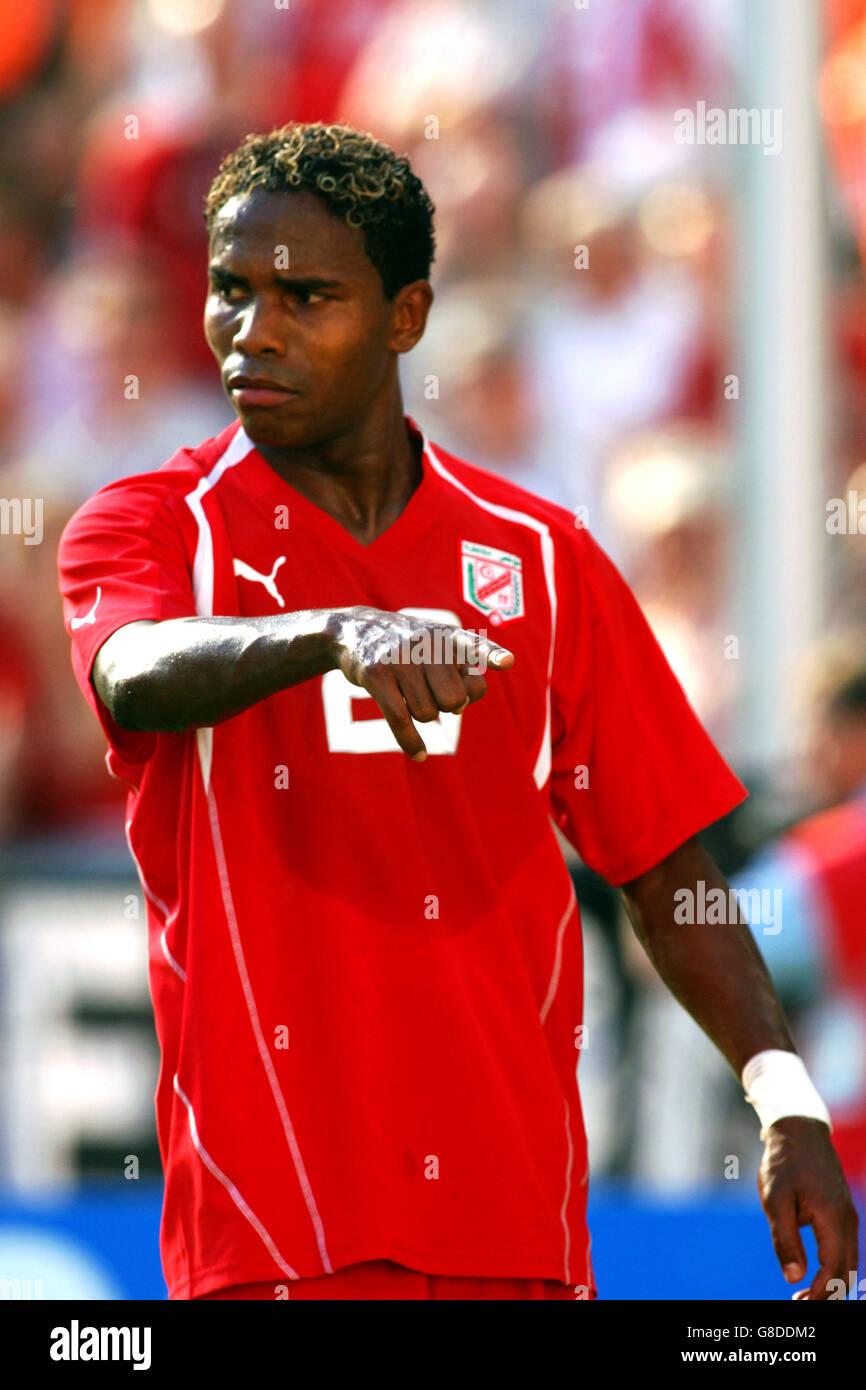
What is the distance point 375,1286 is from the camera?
9.34ft

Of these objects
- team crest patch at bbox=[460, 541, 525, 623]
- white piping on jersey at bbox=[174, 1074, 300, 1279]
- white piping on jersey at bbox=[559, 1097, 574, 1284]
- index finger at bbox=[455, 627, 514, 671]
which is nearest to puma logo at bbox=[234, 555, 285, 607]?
team crest patch at bbox=[460, 541, 525, 623]

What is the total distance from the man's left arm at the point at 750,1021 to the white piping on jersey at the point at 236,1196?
0.69 meters

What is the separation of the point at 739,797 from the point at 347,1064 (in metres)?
0.83

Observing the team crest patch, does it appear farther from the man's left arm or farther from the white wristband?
the white wristband

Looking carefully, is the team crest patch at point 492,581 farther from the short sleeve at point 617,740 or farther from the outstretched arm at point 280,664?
the outstretched arm at point 280,664

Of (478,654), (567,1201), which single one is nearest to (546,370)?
(567,1201)

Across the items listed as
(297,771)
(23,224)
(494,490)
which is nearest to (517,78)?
(23,224)

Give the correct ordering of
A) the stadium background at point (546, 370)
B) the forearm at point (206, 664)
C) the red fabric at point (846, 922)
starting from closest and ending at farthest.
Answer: the forearm at point (206, 664) → the red fabric at point (846, 922) → the stadium background at point (546, 370)

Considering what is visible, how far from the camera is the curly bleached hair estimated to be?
3.03 metres

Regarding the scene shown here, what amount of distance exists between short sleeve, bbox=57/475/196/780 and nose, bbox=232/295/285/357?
0.78 feet

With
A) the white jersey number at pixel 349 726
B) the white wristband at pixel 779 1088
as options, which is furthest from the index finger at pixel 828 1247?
the white jersey number at pixel 349 726

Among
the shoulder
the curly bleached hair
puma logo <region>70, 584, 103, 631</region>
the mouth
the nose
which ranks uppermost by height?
the curly bleached hair

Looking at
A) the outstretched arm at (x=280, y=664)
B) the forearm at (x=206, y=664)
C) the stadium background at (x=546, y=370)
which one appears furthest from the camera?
the stadium background at (x=546, y=370)

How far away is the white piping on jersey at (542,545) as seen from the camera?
3.18 m
